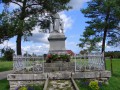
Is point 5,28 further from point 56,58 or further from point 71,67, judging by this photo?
point 71,67

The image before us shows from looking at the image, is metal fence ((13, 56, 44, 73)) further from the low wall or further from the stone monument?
the stone monument

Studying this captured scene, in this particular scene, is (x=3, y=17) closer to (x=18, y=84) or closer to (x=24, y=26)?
(x=24, y=26)

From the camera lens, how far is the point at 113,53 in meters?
59.3

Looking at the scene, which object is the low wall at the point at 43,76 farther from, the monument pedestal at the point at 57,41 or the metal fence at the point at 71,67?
the monument pedestal at the point at 57,41

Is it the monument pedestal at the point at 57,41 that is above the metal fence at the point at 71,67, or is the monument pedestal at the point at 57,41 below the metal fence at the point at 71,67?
above

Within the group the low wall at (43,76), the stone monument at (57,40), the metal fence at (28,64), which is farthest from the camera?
the stone monument at (57,40)

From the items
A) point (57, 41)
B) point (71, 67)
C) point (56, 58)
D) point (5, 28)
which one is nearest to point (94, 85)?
point (71, 67)

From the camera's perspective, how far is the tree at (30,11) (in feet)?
105

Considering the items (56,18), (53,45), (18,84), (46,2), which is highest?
(46,2)

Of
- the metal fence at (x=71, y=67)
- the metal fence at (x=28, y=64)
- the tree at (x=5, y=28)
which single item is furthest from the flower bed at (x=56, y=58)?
the tree at (x=5, y=28)

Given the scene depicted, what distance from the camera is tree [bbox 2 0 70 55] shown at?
3186 cm

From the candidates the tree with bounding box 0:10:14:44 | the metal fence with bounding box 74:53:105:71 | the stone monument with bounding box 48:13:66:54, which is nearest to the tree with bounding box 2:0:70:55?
the tree with bounding box 0:10:14:44

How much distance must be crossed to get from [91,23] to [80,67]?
3703cm

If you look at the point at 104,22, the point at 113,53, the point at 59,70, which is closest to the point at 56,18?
the point at 59,70
